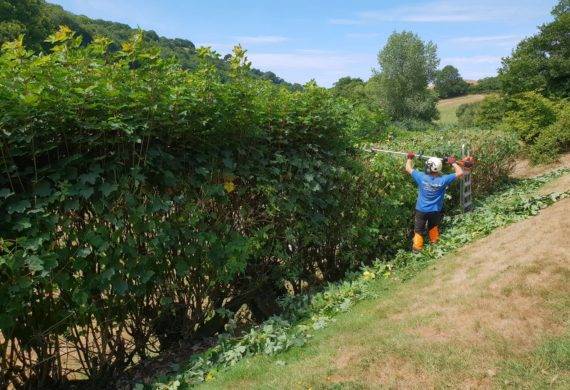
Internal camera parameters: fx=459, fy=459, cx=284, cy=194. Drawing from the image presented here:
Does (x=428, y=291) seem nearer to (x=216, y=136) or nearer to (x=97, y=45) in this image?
(x=216, y=136)

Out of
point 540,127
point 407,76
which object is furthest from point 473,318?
point 407,76

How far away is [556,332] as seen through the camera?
4.07 meters

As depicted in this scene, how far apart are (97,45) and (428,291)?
4.30 metres

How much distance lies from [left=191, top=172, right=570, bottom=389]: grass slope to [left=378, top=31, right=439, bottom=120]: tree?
56.5m

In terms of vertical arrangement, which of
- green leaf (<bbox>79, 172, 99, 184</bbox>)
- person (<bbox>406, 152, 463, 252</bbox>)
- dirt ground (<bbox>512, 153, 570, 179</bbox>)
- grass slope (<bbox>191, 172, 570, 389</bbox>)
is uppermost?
green leaf (<bbox>79, 172, 99, 184</bbox>)

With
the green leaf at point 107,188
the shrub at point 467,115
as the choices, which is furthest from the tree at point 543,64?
the green leaf at point 107,188

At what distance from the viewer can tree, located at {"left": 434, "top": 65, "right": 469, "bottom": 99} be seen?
9919cm

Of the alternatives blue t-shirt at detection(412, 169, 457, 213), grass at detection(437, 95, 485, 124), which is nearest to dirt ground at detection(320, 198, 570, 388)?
blue t-shirt at detection(412, 169, 457, 213)

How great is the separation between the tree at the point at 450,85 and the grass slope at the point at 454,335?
99.7m

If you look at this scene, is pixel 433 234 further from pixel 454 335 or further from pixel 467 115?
pixel 467 115

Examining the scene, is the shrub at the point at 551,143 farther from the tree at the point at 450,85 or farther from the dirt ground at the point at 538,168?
the tree at the point at 450,85

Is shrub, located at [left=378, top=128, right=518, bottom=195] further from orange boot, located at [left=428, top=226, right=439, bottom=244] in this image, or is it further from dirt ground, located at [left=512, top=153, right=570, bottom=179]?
dirt ground, located at [left=512, top=153, right=570, bottom=179]

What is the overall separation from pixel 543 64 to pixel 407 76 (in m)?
21.1

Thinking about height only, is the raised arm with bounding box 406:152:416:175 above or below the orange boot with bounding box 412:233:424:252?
above
